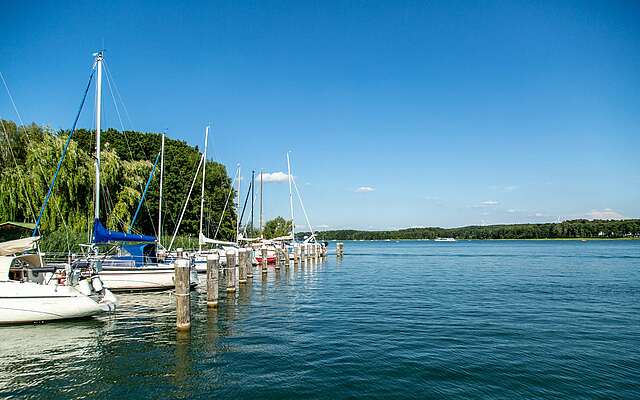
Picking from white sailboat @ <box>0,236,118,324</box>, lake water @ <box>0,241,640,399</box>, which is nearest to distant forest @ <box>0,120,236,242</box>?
white sailboat @ <box>0,236,118,324</box>

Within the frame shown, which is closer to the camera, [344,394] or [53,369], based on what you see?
[344,394]

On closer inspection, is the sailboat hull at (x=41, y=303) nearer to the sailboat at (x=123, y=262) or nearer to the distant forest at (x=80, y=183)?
the sailboat at (x=123, y=262)

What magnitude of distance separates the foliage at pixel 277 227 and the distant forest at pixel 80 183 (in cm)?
3939

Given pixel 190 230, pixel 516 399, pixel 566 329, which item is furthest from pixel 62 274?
pixel 190 230

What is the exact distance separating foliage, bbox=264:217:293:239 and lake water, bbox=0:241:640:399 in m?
73.9

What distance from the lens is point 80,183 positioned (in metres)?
34.9

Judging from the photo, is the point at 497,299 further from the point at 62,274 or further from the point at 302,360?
the point at 62,274

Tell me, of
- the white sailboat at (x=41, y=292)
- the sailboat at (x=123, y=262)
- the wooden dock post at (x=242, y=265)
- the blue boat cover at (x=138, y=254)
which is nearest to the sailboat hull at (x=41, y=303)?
the white sailboat at (x=41, y=292)

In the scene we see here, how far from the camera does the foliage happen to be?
9739 centimetres

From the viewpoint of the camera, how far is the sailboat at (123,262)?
23812 millimetres

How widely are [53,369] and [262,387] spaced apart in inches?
221

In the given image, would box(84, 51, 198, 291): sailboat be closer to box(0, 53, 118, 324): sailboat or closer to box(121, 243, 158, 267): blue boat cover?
box(121, 243, 158, 267): blue boat cover

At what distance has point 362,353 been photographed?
43.6ft

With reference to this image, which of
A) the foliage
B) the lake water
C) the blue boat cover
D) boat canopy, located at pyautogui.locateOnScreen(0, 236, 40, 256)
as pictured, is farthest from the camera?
the foliage
